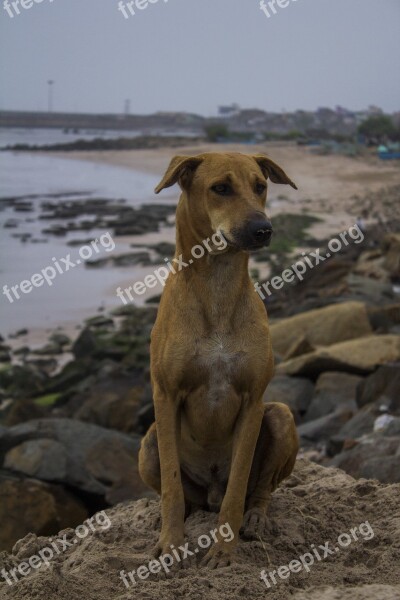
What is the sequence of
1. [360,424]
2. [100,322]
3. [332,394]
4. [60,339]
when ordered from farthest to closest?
[100,322], [60,339], [332,394], [360,424]

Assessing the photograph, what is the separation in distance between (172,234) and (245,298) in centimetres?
2765

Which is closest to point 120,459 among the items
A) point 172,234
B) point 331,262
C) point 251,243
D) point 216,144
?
point 251,243

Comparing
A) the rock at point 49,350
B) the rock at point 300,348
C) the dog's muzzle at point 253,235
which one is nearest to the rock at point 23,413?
the rock at point 300,348

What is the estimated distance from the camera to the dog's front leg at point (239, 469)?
547 cm

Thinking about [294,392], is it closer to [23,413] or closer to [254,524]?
[23,413]

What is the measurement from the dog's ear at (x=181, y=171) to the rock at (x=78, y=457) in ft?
16.4

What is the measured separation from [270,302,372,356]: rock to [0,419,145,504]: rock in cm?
453

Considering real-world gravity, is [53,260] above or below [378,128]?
above

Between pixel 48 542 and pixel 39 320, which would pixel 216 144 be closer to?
pixel 39 320

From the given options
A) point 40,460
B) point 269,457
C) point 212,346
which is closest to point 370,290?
point 40,460

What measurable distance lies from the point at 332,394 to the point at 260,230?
23.6ft

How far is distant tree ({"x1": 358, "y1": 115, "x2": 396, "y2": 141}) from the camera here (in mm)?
85438

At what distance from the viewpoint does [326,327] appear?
581 inches

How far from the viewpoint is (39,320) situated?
20.5m
